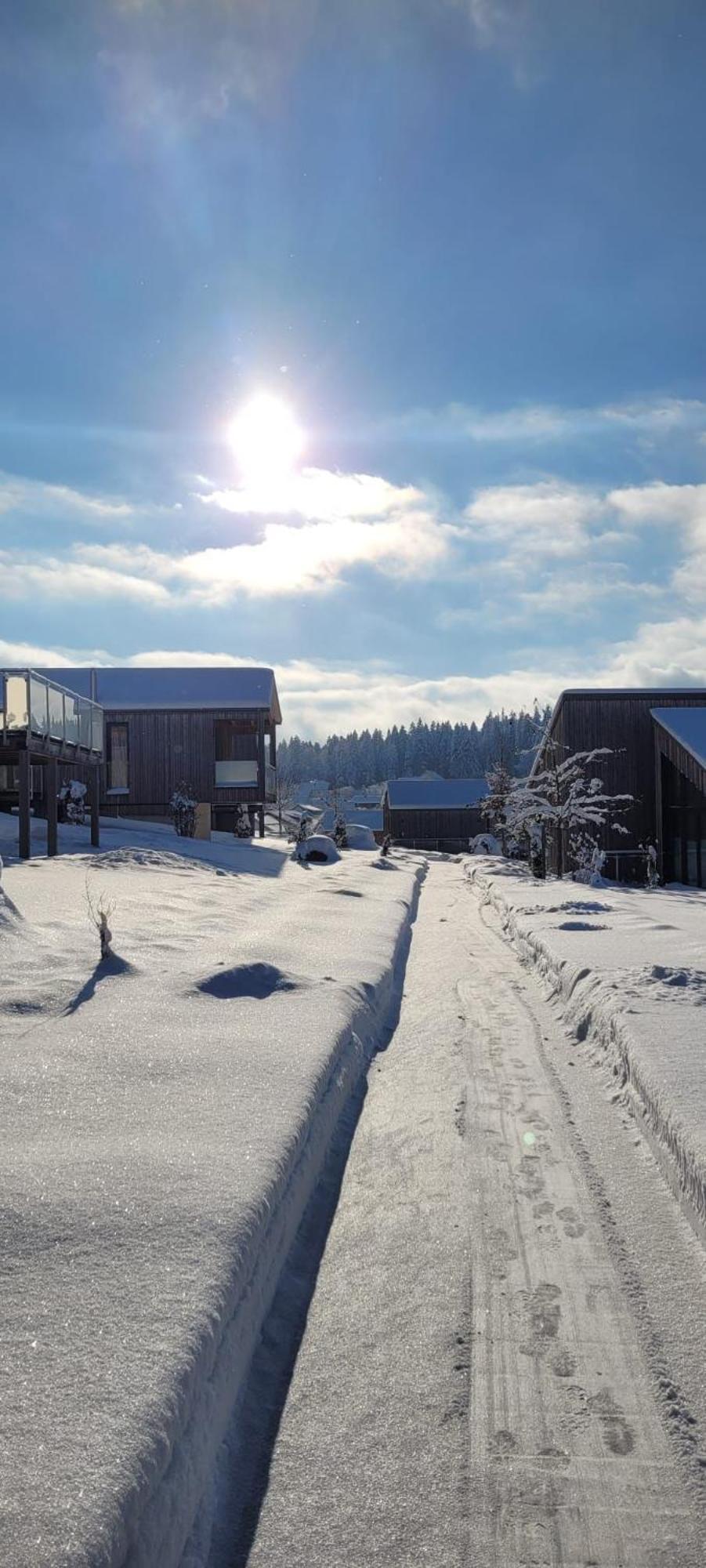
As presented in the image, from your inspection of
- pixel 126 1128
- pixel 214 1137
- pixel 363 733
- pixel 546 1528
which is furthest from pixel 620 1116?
pixel 363 733

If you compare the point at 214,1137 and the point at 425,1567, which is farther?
the point at 214,1137

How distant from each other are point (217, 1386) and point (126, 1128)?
1.68 metres

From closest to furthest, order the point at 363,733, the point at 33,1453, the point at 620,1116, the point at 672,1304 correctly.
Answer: the point at 33,1453 < the point at 672,1304 < the point at 620,1116 < the point at 363,733

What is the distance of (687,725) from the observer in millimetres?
25141

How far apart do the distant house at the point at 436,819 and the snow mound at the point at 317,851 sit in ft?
88.7

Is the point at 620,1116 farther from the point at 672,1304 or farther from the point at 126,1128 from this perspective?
the point at 126,1128

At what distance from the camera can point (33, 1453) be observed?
2.15 metres

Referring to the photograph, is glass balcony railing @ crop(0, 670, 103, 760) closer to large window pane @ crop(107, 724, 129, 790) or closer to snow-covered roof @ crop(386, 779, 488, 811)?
large window pane @ crop(107, 724, 129, 790)

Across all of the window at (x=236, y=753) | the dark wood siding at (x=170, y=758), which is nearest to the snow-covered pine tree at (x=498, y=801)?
the window at (x=236, y=753)

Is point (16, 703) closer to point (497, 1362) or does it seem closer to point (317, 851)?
point (317, 851)

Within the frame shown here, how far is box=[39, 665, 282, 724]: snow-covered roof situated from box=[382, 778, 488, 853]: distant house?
20.0 meters

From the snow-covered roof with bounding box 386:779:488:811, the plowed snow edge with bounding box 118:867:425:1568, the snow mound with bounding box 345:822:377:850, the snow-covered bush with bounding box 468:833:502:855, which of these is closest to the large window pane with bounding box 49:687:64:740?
the plowed snow edge with bounding box 118:867:425:1568

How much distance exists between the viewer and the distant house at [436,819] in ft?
179

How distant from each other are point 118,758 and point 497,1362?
32271mm
